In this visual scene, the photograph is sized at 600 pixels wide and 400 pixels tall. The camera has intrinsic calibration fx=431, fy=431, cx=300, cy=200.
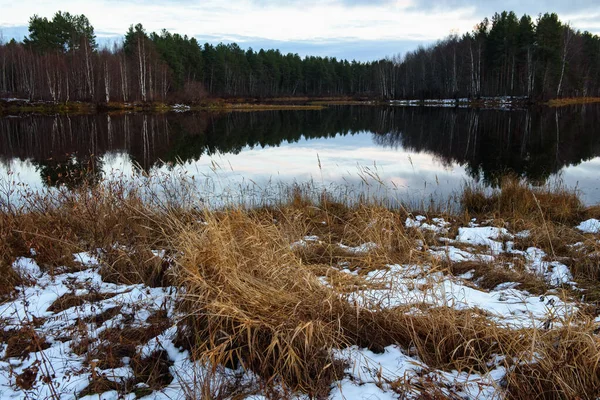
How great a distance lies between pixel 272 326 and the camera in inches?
114

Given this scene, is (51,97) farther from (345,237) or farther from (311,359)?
(311,359)

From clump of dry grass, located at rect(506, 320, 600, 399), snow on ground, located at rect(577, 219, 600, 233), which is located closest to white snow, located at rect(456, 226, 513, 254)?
snow on ground, located at rect(577, 219, 600, 233)

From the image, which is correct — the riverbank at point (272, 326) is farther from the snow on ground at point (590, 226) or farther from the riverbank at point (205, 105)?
the riverbank at point (205, 105)

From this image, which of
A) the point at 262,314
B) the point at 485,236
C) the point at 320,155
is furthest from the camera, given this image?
the point at 320,155

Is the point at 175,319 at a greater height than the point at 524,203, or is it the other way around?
the point at 175,319

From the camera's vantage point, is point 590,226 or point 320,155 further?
point 320,155

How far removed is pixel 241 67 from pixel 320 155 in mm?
64767

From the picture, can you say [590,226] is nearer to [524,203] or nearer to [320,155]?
[524,203]

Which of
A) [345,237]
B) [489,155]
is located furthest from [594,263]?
[489,155]

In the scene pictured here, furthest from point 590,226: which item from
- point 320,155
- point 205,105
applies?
point 205,105

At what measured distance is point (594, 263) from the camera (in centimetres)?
491

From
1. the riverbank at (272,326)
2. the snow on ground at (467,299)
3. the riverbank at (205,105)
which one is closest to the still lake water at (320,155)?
the riverbank at (272,326)

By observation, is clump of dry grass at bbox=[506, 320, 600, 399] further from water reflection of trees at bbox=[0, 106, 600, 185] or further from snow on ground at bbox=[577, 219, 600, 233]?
water reflection of trees at bbox=[0, 106, 600, 185]

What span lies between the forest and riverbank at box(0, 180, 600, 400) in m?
46.9
